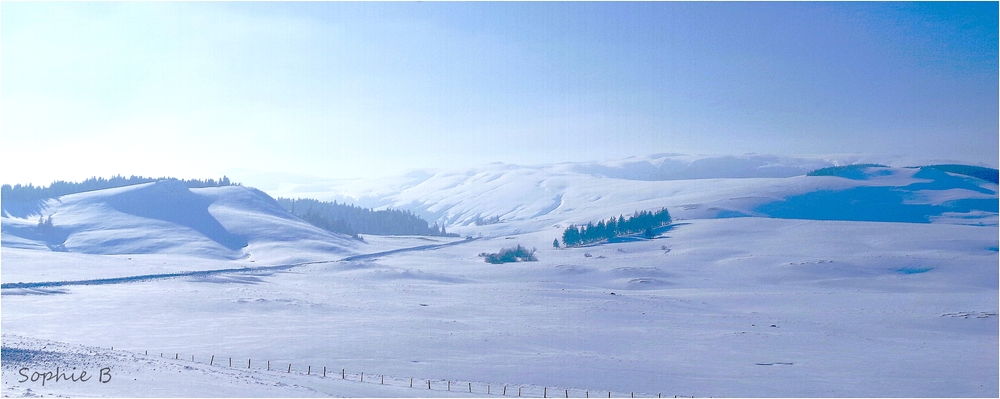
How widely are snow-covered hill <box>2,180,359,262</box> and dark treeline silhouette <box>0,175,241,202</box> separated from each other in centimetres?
771

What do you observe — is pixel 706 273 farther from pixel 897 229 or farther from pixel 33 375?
pixel 33 375

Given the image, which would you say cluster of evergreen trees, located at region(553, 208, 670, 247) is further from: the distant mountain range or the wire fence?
the wire fence

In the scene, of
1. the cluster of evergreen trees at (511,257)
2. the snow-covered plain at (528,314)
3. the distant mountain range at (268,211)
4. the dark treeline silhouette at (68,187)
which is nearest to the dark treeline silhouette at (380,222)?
the distant mountain range at (268,211)

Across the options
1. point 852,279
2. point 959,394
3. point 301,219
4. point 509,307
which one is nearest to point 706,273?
point 852,279

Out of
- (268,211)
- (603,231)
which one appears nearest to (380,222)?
(268,211)

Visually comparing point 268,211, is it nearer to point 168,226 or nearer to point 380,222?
point 168,226

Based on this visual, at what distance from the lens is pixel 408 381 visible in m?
24.8

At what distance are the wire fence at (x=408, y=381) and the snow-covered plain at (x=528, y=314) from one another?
18 centimetres

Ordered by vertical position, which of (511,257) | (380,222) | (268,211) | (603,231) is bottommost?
(511,257)

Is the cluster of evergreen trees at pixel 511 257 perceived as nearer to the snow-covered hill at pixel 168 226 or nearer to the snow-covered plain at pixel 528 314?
the snow-covered plain at pixel 528 314

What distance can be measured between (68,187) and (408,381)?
117682 millimetres

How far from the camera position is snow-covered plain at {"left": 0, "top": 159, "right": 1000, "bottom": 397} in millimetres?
25000

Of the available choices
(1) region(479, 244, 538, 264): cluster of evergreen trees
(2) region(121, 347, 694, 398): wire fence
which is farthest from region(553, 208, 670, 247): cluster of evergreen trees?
(2) region(121, 347, 694, 398): wire fence

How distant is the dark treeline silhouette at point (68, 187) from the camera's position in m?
108
